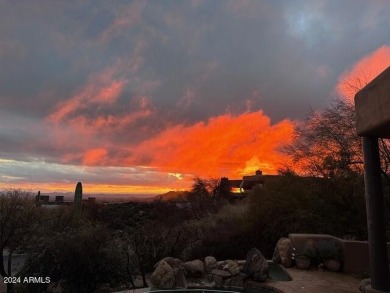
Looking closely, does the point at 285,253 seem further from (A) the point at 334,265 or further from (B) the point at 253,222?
(B) the point at 253,222

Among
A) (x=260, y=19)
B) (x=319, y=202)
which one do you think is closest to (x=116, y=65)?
(x=260, y=19)

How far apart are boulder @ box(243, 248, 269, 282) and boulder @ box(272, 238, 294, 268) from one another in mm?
2035

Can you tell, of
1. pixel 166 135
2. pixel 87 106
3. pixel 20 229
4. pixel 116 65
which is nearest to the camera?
pixel 20 229

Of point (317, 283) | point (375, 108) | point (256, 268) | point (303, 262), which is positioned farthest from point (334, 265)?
point (375, 108)

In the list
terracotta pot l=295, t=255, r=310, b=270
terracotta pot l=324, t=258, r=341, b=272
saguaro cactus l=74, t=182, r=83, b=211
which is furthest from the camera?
saguaro cactus l=74, t=182, r=83, b=211

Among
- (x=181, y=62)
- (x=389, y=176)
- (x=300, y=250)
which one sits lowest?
(x=300, y=250)

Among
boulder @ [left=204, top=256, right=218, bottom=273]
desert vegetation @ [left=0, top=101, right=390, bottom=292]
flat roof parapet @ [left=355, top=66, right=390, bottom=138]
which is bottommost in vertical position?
boulder @ [left=204, top=256, right=218, bottom=273]

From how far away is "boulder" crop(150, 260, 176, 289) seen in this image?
889 cm

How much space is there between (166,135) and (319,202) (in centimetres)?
864

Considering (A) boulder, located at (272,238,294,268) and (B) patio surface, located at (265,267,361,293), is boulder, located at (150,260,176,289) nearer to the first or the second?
(B) patio surface, located at (265,267,361,293)

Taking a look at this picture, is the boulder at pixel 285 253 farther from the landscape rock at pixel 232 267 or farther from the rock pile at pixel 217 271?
the landscape rock at pixel 232 267

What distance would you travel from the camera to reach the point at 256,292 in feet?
30.6

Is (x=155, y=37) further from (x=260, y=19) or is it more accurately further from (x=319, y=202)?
(x=319, y=202)

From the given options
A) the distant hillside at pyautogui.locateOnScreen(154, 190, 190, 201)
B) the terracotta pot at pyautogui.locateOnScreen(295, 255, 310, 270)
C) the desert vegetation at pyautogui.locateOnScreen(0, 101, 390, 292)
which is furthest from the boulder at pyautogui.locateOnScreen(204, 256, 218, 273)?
the distant hillside at pyautogui.locateOnScreen(154, 190, 190, 201)
